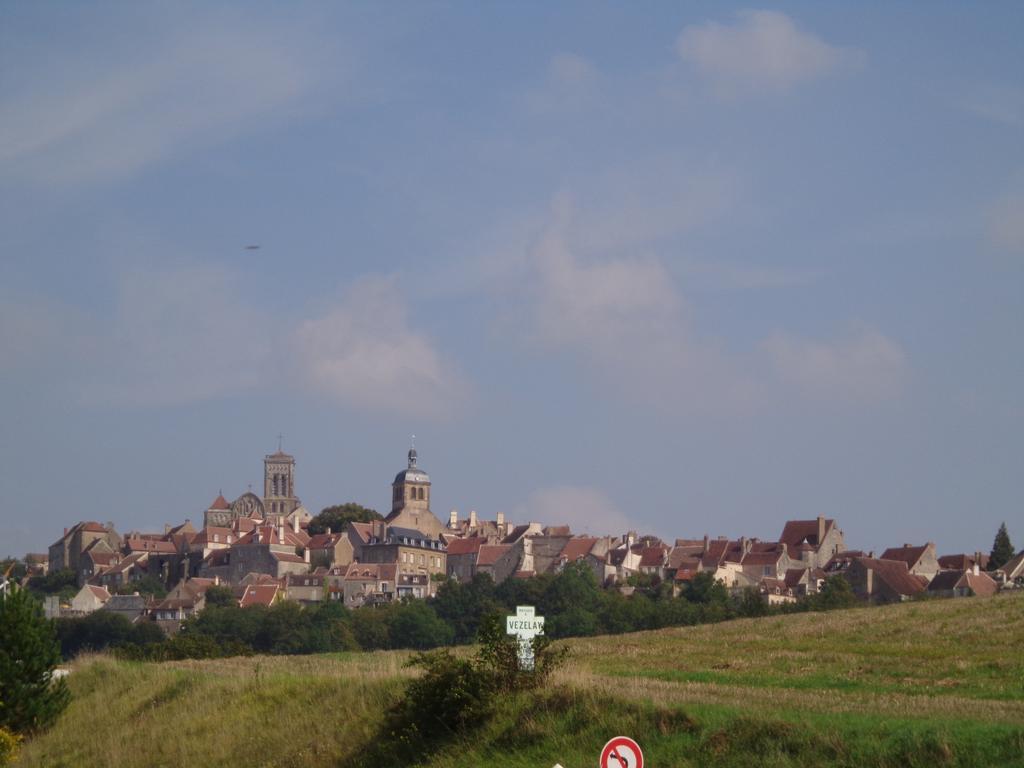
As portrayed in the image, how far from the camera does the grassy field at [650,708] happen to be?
65.0ft

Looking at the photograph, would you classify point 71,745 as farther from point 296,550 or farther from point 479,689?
point 296,550

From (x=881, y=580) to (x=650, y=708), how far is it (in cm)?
12564

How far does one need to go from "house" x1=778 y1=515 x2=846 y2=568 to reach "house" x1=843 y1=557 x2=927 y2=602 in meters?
15.5

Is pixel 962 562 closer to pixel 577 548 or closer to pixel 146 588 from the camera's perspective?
pixel 577 548

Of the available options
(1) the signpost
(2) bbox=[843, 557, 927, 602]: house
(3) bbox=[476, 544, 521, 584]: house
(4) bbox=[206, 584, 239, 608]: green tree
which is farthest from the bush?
(3) bbox=[476, 544, 521, 584]: house

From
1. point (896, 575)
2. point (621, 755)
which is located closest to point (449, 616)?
point (896, 575)

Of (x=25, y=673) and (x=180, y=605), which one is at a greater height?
(x=180, y=605)

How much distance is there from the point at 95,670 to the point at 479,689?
15.4 m

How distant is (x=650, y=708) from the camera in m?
22.1

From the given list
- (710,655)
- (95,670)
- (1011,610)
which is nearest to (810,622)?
(1011,610)

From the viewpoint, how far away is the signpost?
24625mm

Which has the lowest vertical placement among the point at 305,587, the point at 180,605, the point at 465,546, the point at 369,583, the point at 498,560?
the point at 180,605

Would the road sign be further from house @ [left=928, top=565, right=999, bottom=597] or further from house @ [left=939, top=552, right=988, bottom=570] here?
house @ [left=939, top=552, right=988, bottom=570]

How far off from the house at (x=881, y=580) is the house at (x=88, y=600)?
79.2 metres
